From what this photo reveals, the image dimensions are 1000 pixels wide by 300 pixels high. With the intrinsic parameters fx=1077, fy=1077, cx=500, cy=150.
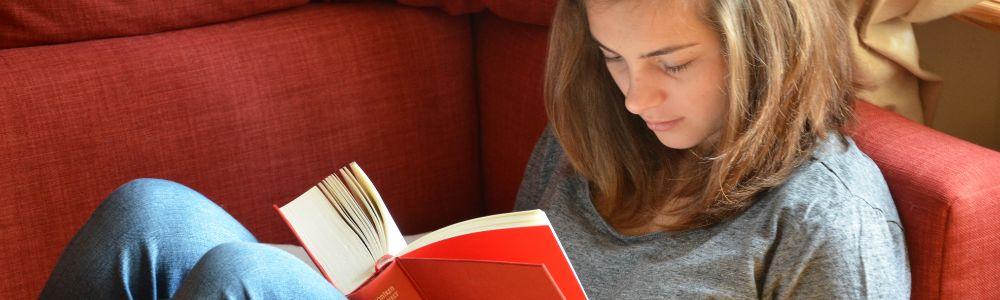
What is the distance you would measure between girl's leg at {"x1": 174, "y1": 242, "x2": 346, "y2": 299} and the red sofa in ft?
1.47

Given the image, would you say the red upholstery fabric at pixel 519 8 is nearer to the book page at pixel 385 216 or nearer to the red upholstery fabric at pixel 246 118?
the red upholstery fabric at pixel 246 118

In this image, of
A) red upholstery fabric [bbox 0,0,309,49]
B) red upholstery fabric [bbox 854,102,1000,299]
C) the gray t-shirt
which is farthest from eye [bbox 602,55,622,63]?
red upholstery fabric [bbox 0,0,309,49]

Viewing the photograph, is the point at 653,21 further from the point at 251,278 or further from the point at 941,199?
the point at 251,278

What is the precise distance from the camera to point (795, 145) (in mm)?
1047

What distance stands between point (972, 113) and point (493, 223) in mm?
835

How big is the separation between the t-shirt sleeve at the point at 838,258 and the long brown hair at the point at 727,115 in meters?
0.07

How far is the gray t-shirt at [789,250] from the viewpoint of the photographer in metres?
0.96

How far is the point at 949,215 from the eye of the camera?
39.9 inches

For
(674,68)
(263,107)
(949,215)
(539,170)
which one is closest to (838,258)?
(949,215)

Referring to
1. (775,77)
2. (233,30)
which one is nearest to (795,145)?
(775,77)

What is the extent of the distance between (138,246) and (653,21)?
59 cm

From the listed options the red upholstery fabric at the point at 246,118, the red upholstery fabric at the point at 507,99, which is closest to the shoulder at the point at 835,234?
the red upholstery fabric at the point at 507,99

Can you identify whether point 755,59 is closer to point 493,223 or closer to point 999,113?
point 493,223

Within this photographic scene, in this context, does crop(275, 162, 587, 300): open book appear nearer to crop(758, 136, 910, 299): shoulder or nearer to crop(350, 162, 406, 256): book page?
crop(350, 162, 406, 256): book page
